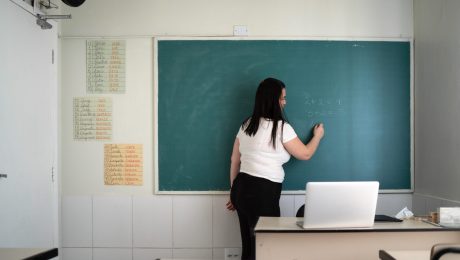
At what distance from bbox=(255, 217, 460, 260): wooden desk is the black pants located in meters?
0.85

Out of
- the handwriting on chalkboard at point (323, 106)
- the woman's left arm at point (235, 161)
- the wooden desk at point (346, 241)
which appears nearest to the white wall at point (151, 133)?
the woman's left arm at point (235, 161)

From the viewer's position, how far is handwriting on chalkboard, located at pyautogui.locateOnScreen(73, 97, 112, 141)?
4.11 m

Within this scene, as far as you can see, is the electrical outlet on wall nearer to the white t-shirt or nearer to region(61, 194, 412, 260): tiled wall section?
region(61, 194, 412, 260): tiled wall section

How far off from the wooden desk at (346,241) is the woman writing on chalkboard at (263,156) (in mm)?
880

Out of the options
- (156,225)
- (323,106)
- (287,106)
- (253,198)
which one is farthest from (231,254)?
(323,106)

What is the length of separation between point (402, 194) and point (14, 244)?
10.4ft

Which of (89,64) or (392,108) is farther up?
(89,64)

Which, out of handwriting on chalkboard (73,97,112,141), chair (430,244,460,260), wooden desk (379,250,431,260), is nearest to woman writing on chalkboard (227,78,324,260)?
handwriting on chalkboard (73,97,112,141)

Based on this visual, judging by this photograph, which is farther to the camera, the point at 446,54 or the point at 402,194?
the point at 402,194

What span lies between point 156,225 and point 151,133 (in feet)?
2.65

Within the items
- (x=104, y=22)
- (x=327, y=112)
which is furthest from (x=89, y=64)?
(x=327, y=112)

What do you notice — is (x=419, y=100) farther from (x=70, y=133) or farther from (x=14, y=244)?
(x=14, y=244)

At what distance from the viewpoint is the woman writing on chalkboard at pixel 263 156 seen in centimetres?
347

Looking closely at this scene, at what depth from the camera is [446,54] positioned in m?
3.55
